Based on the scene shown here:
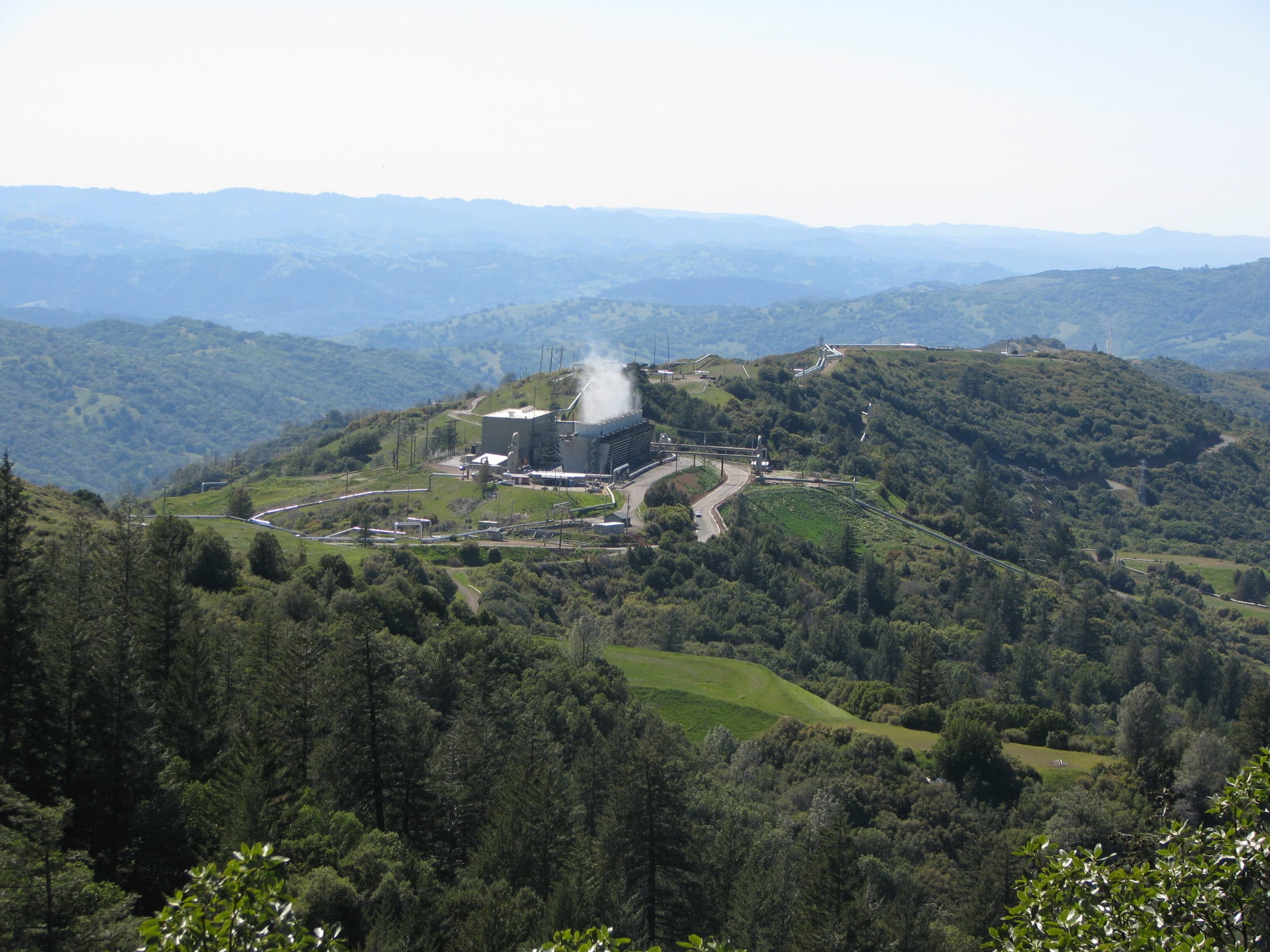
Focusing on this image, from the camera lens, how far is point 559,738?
120 ft

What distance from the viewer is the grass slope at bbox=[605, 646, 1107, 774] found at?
48.1 metres

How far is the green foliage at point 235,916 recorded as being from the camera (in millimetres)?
8641

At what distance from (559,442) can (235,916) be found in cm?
8919

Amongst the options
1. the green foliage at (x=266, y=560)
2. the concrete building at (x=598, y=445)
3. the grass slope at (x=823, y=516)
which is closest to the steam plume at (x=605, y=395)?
the concrete building at (x=598, y=445)

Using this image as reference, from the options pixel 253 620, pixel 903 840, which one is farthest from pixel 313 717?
pixel 903 840

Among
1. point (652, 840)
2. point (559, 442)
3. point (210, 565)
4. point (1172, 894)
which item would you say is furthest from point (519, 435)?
point (1172, 894)

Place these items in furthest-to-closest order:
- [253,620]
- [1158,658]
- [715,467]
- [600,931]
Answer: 1. [715,467]
2. [1158,658]
3. [253,620]
4. [600,931]

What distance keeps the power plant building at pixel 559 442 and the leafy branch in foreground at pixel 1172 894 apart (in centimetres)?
8609

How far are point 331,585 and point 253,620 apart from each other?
10925mm

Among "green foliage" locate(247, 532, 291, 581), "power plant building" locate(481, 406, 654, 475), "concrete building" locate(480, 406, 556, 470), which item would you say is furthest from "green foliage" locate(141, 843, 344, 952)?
"concrete building" locate(480, 406, 556, 470)

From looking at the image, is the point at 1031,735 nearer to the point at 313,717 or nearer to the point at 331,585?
the point at 331,585

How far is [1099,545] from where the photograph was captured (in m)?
131

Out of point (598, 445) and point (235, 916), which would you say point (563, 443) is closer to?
point (598, 445)

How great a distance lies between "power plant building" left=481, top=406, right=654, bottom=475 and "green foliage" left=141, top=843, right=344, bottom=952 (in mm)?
86092
